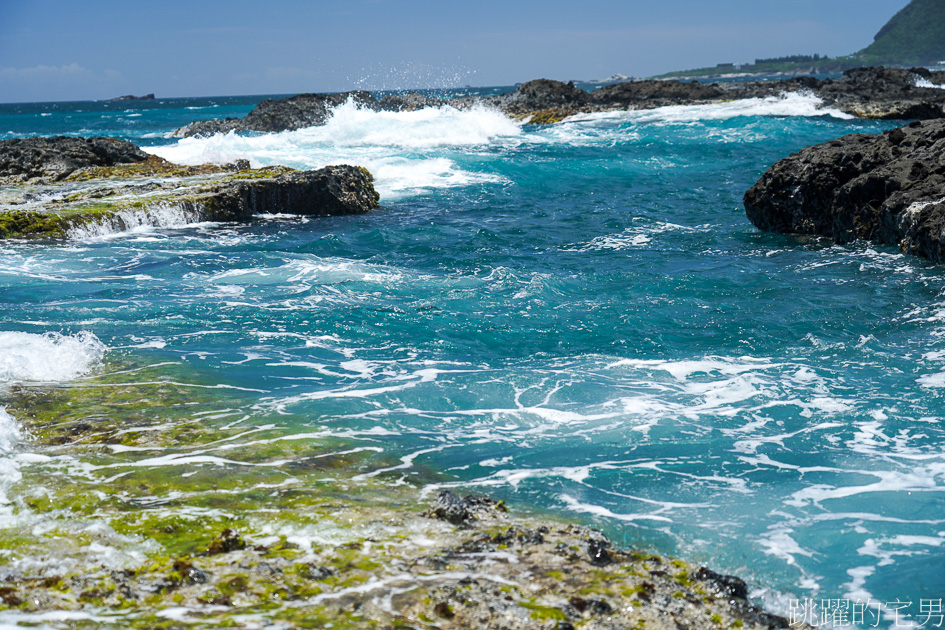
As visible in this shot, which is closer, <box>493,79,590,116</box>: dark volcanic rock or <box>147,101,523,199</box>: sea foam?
<box>147,101,523,199</box>: sea foam

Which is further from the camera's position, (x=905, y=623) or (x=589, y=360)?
A: (x=589, y=360)

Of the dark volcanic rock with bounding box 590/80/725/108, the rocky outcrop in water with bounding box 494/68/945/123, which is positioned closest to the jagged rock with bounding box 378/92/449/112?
the rocky outcrop in water with bounding box 494/68/945/123

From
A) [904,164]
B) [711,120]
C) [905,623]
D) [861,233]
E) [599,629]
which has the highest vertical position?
[711,120]

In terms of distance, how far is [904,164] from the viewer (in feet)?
46.7

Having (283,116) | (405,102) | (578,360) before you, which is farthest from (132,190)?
(405,102)

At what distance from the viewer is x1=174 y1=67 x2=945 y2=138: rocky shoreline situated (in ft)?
170

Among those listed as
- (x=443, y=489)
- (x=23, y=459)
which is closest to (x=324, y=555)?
(x=443, y=489)

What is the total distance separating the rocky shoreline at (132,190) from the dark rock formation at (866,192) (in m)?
10.0

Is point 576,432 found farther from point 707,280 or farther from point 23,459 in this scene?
point 707,280

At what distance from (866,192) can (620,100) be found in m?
53.9

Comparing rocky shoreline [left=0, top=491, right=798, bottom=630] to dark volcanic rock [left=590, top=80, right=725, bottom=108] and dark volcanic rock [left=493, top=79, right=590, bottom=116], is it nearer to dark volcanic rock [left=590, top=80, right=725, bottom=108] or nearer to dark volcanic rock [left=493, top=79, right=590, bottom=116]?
dark volcanic rock [left=493, top=79, right=590, bottom=116]

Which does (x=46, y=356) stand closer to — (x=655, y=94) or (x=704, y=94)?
(x=655, y=94)

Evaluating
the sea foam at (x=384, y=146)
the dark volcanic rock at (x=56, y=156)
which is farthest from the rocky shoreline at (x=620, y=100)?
the dark volcanic rock at (x=56, y=156)

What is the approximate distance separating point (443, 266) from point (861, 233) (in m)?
7.81
